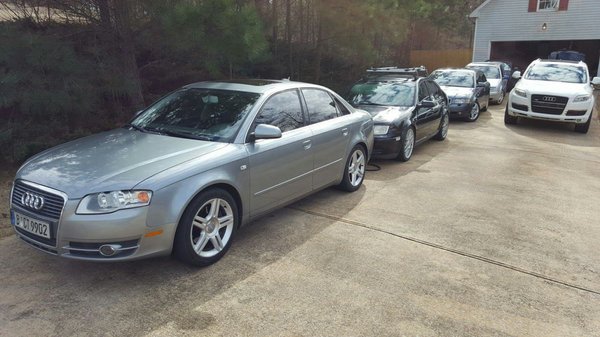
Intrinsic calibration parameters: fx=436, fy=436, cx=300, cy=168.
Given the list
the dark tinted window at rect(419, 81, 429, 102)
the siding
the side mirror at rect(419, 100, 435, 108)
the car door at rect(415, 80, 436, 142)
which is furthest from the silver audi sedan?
the siding

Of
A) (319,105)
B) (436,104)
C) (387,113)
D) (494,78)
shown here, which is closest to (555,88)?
(436,104)

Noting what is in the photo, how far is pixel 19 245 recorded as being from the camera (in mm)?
4023

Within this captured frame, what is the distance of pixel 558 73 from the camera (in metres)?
11.7

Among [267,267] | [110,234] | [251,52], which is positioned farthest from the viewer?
[251,52]

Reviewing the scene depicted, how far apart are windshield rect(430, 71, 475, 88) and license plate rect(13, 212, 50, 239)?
37.9 ft

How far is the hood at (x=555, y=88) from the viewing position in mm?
10594

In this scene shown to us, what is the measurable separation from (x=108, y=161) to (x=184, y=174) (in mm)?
641

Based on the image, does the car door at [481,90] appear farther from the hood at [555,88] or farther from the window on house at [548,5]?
the window on house at [548,5]

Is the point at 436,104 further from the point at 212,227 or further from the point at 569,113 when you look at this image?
the point at 212,227

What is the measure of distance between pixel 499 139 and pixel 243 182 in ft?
26.3

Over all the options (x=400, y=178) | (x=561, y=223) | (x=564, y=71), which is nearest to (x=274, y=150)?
(x=400, y=178)

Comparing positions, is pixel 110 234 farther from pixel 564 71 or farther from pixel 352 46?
pixel 564 71

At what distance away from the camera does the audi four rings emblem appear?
3.20 meters

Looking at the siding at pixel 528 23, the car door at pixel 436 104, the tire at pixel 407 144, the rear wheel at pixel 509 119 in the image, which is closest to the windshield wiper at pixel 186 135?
the tire at pixel 407 144
